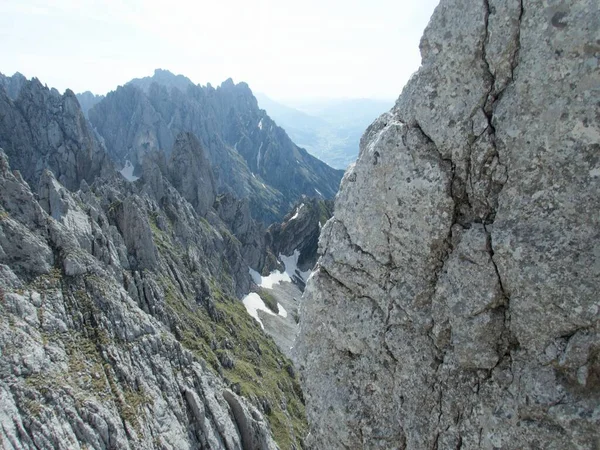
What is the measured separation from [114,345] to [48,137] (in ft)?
519

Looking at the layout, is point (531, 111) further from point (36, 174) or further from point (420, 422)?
point (36, 174)

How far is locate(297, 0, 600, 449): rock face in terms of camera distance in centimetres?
768

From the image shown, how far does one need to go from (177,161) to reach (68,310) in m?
126

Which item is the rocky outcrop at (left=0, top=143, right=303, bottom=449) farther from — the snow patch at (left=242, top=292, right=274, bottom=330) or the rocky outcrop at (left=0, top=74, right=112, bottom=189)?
the rocky outcrop at (left=0, top=74, right=112, bottom=189)

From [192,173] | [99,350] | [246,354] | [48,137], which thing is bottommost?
[246,354]

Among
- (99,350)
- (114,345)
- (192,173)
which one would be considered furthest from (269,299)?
(99,350)

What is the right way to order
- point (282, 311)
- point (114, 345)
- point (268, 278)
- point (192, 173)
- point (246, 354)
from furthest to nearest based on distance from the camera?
1. point (268, 278)
2. point (192, 173)
3. point (282, 311)
4. point (246, 354)
5. point (114, 345)

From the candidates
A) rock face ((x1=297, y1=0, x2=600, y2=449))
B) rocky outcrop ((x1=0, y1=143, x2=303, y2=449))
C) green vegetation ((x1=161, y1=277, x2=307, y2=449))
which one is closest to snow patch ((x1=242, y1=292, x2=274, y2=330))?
green vegetation ((x1=161, y1=277, x2=307, y2=449))

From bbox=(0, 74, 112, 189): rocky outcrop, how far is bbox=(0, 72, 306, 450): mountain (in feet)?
252

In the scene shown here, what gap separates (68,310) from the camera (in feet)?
144

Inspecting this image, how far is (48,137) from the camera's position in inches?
6678

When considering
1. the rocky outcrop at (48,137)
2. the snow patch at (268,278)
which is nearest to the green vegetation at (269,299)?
the snow patch at (268,278)

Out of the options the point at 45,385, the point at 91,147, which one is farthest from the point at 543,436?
the point at 91,147

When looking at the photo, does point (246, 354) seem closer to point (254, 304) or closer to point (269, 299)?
point (254, 304)
